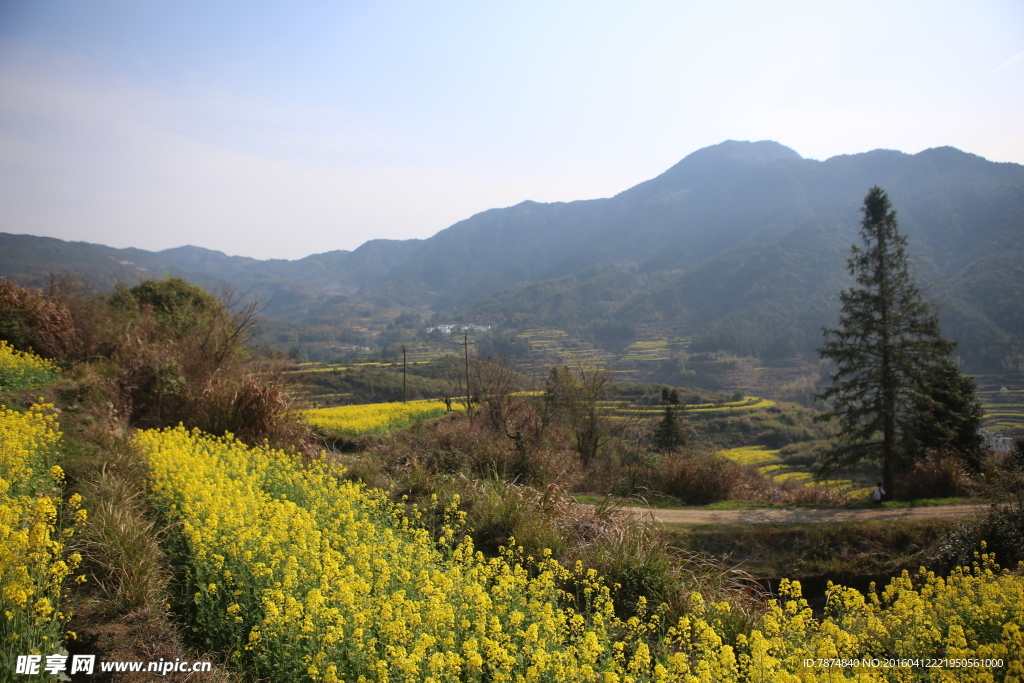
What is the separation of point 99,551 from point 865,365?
20421 millimetres

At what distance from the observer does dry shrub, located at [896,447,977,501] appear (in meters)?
14.4

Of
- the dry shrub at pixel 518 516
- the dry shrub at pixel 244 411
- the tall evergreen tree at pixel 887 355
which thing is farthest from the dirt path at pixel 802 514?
the dry shrub at pixel 244 411

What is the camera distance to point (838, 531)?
10953 mm

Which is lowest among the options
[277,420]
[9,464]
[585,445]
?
[585,445]

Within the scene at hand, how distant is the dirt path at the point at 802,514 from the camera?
1178cm

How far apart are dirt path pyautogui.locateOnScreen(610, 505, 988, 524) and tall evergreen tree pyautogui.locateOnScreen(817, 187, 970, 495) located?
161 inches

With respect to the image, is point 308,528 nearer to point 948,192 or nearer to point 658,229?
point 948,192

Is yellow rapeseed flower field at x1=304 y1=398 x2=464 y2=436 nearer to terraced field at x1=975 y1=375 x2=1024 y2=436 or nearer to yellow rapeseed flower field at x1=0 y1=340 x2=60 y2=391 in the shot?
yellow rapeseed flower field at x1=0 y1=340 x2=60 y2=391

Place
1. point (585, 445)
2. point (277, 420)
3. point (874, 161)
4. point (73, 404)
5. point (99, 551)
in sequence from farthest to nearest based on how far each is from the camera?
1. point (874, 161)
2. point (585, 445)
3. point (277, 420)
4. point (73, 404)
5. point (99, 551)

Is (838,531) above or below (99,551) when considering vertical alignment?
below

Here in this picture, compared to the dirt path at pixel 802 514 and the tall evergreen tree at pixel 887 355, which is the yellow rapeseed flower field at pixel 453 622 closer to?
the dirt path at pixel 802 514

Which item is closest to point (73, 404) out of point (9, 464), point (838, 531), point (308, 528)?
point (9, 464)

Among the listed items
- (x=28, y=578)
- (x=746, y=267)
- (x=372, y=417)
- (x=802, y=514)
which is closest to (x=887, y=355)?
(x=802, y=514)

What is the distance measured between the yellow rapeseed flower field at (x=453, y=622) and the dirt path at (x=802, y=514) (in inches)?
234
